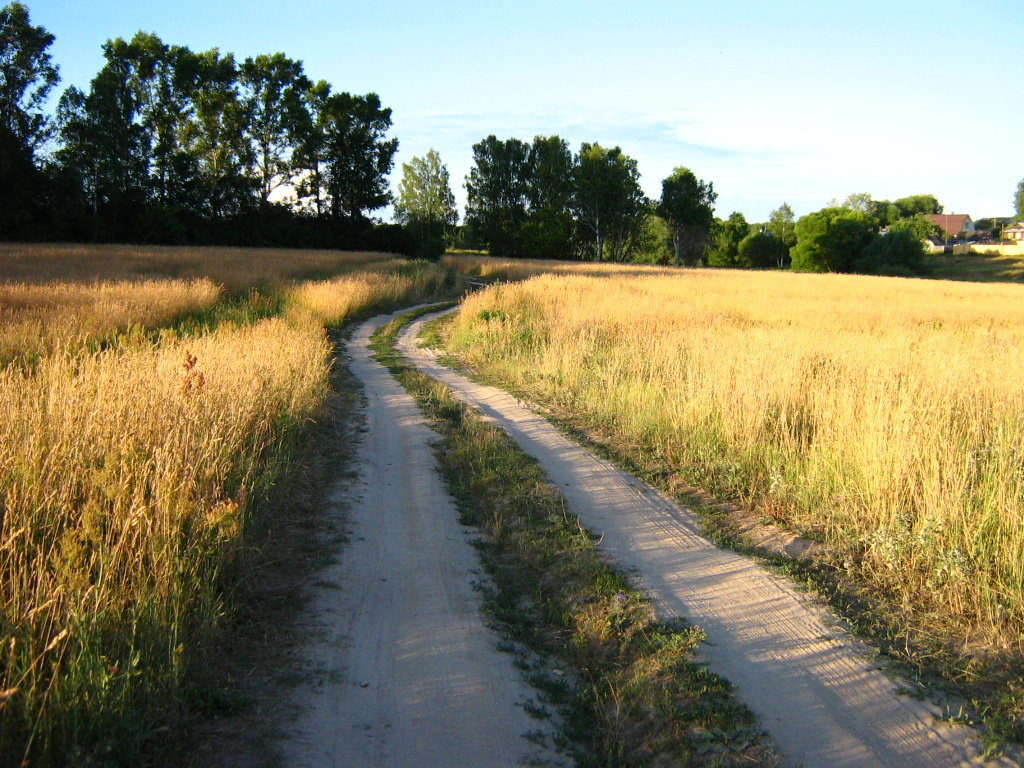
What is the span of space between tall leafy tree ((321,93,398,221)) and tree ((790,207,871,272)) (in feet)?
146

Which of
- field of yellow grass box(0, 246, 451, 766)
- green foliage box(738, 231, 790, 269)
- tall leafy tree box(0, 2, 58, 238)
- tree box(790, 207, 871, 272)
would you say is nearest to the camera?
field of yellow grass box(0, 246, 451, 766)

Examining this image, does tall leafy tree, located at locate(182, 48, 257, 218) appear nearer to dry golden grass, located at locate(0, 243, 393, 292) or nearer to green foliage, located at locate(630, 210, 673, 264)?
dry golden grass, located at locate(0, 243, 393, 292)

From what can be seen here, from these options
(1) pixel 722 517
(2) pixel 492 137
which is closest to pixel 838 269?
(2) pixel 492 137

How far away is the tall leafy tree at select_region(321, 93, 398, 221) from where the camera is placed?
60.9m

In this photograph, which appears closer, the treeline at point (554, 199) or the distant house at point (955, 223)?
the treeline at point (554, 199)

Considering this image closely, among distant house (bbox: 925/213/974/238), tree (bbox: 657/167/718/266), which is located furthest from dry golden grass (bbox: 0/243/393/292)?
distant house (bbox: 925/213/974/238)

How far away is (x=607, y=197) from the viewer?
7381 centimetres

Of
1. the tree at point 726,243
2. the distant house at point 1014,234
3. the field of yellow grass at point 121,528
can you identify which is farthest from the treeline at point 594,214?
the field of yellow grass at point 121,528

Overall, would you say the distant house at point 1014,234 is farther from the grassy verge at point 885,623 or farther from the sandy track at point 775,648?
the sandy track at point 775,648

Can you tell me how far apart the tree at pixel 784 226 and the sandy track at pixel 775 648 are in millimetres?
81997

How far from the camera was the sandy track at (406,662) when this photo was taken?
3281mm

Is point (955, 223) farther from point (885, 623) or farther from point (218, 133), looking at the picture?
point (885, 623)

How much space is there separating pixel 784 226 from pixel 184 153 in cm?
7450

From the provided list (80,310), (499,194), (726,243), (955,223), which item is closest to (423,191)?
(499,194)
